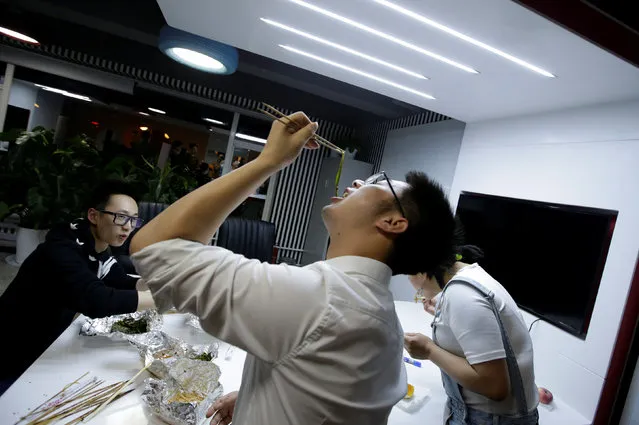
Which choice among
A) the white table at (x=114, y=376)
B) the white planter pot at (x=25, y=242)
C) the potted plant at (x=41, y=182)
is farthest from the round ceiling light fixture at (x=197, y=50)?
the white planter pot at (x=25, y=242)

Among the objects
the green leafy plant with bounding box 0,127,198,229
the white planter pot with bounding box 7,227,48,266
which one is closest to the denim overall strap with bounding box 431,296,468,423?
the green leafy plant with bounding box 0,127,198,229

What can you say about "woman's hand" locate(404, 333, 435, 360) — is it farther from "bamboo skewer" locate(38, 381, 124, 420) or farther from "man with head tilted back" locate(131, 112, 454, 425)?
"bamboo skewer" locate(38, 381, 124, 420)

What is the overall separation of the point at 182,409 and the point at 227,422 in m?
0.14

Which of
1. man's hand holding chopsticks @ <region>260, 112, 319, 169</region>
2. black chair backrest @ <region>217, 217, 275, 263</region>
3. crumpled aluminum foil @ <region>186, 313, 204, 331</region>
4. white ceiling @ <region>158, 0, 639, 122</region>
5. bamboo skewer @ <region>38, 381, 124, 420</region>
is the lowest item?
bamboo skewer @ <region>38, 381, 124, 420</region>

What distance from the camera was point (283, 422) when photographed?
2.30 ft

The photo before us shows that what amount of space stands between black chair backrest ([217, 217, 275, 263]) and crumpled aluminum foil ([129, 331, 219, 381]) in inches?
82.3

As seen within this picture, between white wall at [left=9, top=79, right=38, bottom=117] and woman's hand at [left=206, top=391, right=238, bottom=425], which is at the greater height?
white wall at [left=9, top=79, right=38, bottom=117]

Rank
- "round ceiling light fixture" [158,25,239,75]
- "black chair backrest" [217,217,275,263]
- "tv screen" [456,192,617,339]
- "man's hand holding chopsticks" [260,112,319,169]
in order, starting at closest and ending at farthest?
1. "man's hand holding chopsticks" [260,112,319,169]
2. "tv screen" [456,192,617,339]
3. "round ceiling light fixture" [158,25,239,75]
4. "black chair backrest" [217,217,275,263]

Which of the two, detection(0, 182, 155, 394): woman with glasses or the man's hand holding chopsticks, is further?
detection(0, 182, 155, 394): woman with glasses

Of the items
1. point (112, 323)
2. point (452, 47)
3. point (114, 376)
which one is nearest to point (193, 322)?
point (112, 323)

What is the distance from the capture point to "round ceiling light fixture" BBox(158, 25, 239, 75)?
9.51 ft

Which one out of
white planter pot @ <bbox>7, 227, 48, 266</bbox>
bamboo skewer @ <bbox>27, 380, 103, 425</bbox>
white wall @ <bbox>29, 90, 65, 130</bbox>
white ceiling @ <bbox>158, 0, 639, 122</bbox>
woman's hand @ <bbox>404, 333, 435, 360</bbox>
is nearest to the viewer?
bamboo skewer @ <bbox>27, 380, 103, 425</bbox>

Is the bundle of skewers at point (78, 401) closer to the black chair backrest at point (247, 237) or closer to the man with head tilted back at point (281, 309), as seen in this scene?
the man with head tilted back at point (281, 309)

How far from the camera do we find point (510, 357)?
1398 millimetres
